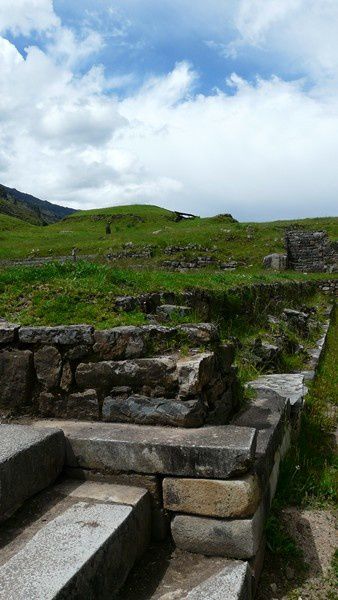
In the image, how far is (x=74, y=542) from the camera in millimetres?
2418

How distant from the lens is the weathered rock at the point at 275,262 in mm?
21812

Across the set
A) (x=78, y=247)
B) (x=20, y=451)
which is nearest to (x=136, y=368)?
(x=20, y=451)

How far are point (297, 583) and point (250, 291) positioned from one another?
25.6ft

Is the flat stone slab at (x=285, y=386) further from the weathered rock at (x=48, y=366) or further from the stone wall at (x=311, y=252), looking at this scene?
the stone wall at (x=311, y=252)

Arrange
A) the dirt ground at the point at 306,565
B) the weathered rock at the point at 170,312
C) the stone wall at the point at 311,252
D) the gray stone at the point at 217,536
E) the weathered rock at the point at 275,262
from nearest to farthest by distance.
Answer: the gray stone at the point at 217,536 < the dirt ground at the point at 306,565 < the weathered rock at the point at 170,312 < the weathered rock at the point at 275,262 < the stone wall at the point at 311,252

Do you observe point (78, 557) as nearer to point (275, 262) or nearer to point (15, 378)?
point (15, 378)

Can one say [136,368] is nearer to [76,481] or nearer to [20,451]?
[76,481]

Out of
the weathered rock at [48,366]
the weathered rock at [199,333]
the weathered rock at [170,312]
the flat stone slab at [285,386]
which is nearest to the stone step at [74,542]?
the weathered rock at [48,366]

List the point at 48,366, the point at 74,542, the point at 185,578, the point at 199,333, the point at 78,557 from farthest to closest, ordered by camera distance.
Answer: the point at 199,333 < the point at 48,366 < the point at 185,578 < the point at 74,542 < the point at 78,557

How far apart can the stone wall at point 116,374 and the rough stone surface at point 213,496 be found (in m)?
0.52

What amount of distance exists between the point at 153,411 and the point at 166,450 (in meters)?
0.51

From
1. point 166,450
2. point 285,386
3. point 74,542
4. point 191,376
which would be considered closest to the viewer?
point 74,542

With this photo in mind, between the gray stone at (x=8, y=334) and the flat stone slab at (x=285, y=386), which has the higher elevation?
the gray stone at (x=8, y=334)

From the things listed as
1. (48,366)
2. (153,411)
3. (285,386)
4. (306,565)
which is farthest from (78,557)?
(285,386)
